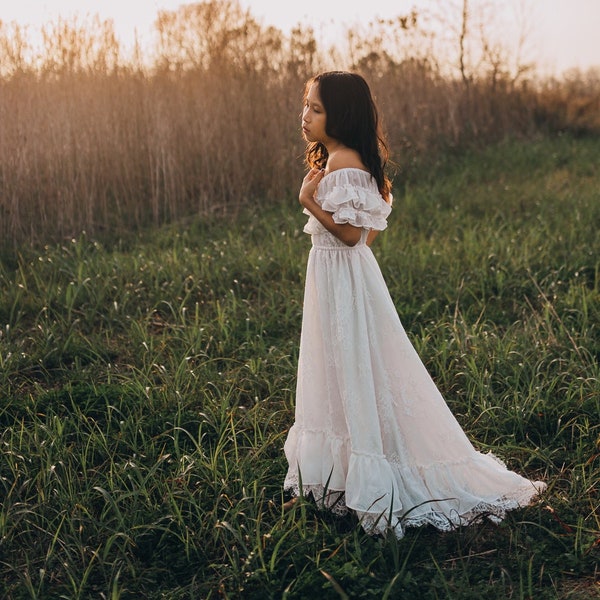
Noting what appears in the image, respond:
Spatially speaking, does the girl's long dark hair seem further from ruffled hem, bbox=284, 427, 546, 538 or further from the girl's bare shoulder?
ruffled hem, bbox=284, 427, 546, 538

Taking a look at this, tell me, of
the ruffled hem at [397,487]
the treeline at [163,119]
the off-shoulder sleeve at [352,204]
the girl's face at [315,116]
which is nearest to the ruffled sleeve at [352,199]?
the off-shoulder sleeve at [352,204]

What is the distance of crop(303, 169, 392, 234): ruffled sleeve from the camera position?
2467 millimetres

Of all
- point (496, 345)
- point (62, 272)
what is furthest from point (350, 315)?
point (62, 272)

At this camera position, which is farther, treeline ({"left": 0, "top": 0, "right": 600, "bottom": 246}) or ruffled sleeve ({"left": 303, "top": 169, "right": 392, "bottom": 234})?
treeline ({"left": 0, "top": 0, "right": 600, "bottom": 246})

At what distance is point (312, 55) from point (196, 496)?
20.2ft

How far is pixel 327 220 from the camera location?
8.19 ft

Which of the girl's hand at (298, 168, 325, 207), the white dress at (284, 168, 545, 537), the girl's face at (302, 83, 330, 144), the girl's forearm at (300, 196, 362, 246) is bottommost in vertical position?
the white dress at (284, 168, 545, 537)

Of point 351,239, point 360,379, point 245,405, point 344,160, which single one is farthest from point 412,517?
point 245,405

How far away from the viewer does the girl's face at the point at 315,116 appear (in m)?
2.49

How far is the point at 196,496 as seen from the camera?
9.48 feet

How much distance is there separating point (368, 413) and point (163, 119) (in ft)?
15.0

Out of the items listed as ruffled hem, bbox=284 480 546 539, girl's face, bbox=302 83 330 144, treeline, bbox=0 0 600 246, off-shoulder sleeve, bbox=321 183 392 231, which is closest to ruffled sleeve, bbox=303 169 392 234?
off-shoulder sleeve, bbox=321 183 392 231

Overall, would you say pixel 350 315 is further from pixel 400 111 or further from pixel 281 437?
pixel 400 111

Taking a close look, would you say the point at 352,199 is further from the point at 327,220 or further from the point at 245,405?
the point at 245,405
